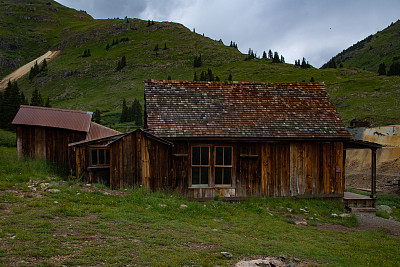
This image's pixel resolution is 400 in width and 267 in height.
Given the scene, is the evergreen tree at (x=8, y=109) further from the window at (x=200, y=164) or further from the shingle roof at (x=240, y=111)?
the window at (x=200, y=164)

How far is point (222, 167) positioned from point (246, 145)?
1.40m

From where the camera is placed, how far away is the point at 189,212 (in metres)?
9.52

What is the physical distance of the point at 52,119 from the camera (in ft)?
45.6

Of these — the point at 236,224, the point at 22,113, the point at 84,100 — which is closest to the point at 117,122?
the point at 84,100

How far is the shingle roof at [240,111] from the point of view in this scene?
12.7 meters

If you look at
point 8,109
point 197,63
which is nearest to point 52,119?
point 8,109

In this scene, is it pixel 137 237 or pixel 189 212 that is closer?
pixel 137 237

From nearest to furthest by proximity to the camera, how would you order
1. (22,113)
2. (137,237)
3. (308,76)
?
(137,237) < (22,113) < (308,76)

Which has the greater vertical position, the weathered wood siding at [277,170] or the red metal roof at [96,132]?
the red metal roof at [96,132]

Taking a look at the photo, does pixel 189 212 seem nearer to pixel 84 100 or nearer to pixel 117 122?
pixel 117 122

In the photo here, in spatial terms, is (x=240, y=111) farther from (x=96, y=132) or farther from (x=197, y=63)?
(x=197, y=63)

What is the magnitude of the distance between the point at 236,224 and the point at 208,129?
4.62 m

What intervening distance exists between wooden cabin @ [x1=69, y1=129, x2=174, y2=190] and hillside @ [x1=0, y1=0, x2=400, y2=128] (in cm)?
2993

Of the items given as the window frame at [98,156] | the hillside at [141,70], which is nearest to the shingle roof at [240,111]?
the window frame at [98,156]
